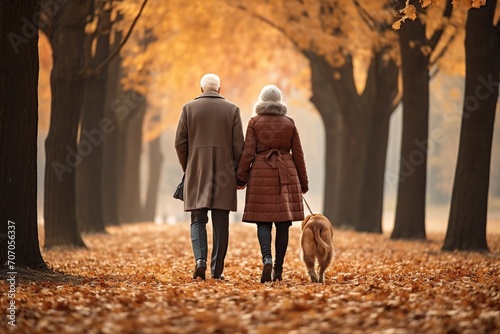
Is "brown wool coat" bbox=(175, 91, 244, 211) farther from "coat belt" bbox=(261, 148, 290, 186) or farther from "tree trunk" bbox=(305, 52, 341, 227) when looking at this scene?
"tree trunk" bbox=(305, 52, 341, 227)

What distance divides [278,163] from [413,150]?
950 cm

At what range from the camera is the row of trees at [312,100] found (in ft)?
31.3

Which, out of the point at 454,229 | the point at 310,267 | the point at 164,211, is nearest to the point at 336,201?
the point at 454,229

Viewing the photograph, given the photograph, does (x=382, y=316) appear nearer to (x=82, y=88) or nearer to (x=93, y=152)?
(x=82, y=88)

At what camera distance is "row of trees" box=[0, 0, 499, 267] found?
376 inches

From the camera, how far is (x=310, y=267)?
8.95 m

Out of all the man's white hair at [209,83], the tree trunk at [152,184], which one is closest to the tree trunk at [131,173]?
the tree trunk at [152,184]

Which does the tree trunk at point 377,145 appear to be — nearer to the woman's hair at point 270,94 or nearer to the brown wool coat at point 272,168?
the woman's hair at point 270,94

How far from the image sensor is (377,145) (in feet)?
67.4

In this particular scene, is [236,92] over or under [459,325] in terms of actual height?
over

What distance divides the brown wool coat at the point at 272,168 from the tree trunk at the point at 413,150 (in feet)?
28.8

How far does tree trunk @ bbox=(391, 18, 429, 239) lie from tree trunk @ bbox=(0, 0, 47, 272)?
9.61 meters

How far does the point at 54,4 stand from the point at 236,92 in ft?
57.8

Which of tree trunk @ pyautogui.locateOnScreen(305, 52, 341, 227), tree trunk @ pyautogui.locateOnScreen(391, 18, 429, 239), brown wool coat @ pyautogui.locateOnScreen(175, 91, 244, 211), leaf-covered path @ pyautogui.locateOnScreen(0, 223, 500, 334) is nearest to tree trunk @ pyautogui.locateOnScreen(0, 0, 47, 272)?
leaf-covered path @ pyautogui.locateOnScreen(0, 223, 500, 334)
